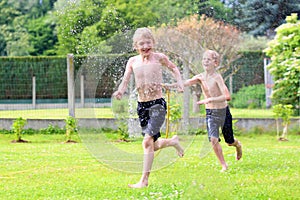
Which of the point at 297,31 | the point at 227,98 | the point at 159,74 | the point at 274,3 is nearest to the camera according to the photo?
the point at 159,74

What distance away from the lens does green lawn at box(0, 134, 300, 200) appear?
4.15 meters

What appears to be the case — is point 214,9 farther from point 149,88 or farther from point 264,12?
point 149,88

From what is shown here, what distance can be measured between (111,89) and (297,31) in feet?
18.3

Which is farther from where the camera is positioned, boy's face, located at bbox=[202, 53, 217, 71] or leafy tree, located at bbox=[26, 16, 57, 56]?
leafy tree, located at bbox=[26, 16, 57, 56]

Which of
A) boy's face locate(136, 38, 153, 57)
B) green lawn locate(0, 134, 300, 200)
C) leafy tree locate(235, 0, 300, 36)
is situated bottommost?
green lawn locate(0, 134, 300, 200)

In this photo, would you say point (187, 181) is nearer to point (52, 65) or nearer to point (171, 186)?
point (171, 186)

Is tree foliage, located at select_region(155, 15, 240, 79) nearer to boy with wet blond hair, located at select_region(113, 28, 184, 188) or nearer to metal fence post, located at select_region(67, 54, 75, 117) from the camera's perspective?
boy with wet blond hair, located at select_region(113, 28, 184, 188)

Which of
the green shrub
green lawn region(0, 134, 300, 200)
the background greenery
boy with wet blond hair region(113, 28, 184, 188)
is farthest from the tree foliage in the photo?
boy with wet blond hair region(113, 28, 184, 188)

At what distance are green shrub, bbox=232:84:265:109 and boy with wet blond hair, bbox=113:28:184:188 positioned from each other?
21.9 ft

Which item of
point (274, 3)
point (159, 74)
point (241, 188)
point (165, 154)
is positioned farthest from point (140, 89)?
point (274, 3)

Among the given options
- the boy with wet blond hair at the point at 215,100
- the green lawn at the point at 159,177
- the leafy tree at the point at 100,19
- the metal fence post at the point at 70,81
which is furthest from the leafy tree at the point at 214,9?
the metal fence post at the point at 70,81

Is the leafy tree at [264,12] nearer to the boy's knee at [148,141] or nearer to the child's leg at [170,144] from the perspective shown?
the child's leg at [170,144]

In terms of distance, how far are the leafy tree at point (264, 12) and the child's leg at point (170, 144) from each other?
3.89 meters

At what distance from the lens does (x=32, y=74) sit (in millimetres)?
11703
